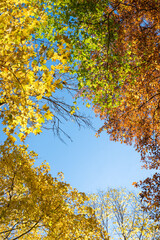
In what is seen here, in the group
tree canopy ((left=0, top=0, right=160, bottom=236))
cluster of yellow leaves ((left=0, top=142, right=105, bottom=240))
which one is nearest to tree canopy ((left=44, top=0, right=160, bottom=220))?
tree canopy ((left=0, top=0, right=160, bottom=236))

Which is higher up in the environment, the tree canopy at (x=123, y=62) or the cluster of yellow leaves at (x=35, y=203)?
the tree canopy at (x=123, y=62)

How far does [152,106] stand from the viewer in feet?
28.2

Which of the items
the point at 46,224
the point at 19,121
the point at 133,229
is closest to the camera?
the point at 19,121

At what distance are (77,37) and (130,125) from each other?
5135 millimetres

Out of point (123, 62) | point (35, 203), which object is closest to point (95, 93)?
point (123, 62)

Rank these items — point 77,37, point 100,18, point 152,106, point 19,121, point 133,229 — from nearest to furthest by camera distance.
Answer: point 19,121 → point 77,37 → point 100,18 → point 152,106 → point 133,229

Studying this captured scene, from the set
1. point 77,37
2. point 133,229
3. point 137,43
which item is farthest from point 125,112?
point 133,229

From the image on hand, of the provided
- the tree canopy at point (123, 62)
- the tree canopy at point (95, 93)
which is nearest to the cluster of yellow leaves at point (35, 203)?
the tree canopy at point (95, 93)

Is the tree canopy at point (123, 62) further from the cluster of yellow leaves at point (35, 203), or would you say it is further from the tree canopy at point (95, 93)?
the cluster of yellow leaves at point (35, 203)

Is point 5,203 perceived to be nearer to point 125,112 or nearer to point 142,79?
point 125,112

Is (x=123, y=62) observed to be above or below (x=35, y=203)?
above

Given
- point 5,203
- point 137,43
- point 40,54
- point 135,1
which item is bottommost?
point 40,54

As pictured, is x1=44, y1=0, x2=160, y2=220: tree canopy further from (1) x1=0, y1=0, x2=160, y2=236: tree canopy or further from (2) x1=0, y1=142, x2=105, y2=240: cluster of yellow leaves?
(2) x1=0, y1=142, x2=105, y2=240: cluster of yellow leaves

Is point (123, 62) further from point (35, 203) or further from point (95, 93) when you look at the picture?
point (35, 203)
